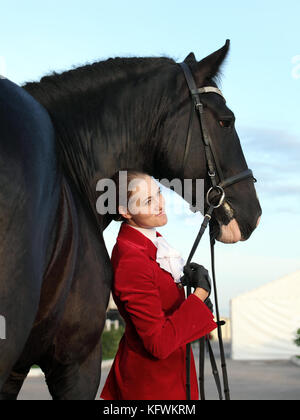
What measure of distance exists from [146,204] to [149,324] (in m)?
0.52

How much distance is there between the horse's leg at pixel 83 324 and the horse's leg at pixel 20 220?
301 mm

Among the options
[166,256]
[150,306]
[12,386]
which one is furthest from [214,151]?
[12,386]

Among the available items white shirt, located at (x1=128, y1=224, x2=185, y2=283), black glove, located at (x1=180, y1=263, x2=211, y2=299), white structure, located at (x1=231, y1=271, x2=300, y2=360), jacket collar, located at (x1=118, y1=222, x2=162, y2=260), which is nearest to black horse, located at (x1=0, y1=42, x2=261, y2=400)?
jacket collar, located at (x1=118, y1=222, x2=162, y2=260)

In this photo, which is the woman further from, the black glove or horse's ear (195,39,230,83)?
horse's ear (195,39,230,83)

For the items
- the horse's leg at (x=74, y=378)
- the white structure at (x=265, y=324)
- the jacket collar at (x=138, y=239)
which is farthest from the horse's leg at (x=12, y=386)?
the white structure at (x=265, y=324)

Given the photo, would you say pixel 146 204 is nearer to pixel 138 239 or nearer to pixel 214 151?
pixel 138 239

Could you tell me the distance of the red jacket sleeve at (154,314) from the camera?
2.62 meters

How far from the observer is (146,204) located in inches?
111

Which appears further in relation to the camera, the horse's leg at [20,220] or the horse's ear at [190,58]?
the horse's ear at [190,58]

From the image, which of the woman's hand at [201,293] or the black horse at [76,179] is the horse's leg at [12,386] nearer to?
the black horse at [76,179]

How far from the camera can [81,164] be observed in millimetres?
2789

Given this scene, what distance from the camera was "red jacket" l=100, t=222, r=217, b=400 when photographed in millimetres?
2637

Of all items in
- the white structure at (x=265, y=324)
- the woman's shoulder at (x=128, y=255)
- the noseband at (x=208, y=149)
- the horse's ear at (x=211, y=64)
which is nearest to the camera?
the woman's shoulder at (x=128, y=255)
